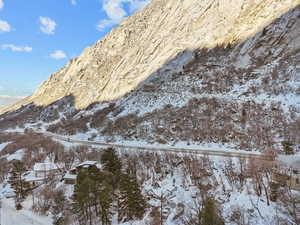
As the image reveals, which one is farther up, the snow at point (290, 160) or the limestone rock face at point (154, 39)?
the limestone rock face at point (154, 39)

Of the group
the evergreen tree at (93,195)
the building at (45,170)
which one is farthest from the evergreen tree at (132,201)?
the building at (45,170)

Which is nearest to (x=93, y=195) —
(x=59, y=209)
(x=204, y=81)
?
(x=59, y=209)

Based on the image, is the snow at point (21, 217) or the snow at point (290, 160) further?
the snow at point (21, 217)

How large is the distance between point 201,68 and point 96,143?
71.5 ft

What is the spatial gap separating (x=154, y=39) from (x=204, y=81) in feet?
84.1

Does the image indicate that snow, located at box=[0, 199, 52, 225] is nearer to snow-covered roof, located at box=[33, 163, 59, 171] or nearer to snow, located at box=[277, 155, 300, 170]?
snow-covered roof, located at box=[33, 163, 59, 171]

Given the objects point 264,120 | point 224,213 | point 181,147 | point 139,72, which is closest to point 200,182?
point 224,213

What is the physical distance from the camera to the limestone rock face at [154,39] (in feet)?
136

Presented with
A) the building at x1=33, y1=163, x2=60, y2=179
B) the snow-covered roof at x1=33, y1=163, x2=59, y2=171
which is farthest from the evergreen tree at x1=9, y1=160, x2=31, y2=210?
the snow-covered roof at x1=33, y1=163, x2=59, y2=171

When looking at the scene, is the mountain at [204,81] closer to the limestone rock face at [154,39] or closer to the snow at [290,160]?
the limestone rock face at [154,39]

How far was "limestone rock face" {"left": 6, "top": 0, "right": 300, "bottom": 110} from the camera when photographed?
4138 centimetres

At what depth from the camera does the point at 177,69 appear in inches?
1741

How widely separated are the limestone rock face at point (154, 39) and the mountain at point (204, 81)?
0.87 feet

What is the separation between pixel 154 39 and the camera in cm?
Result: 5703
